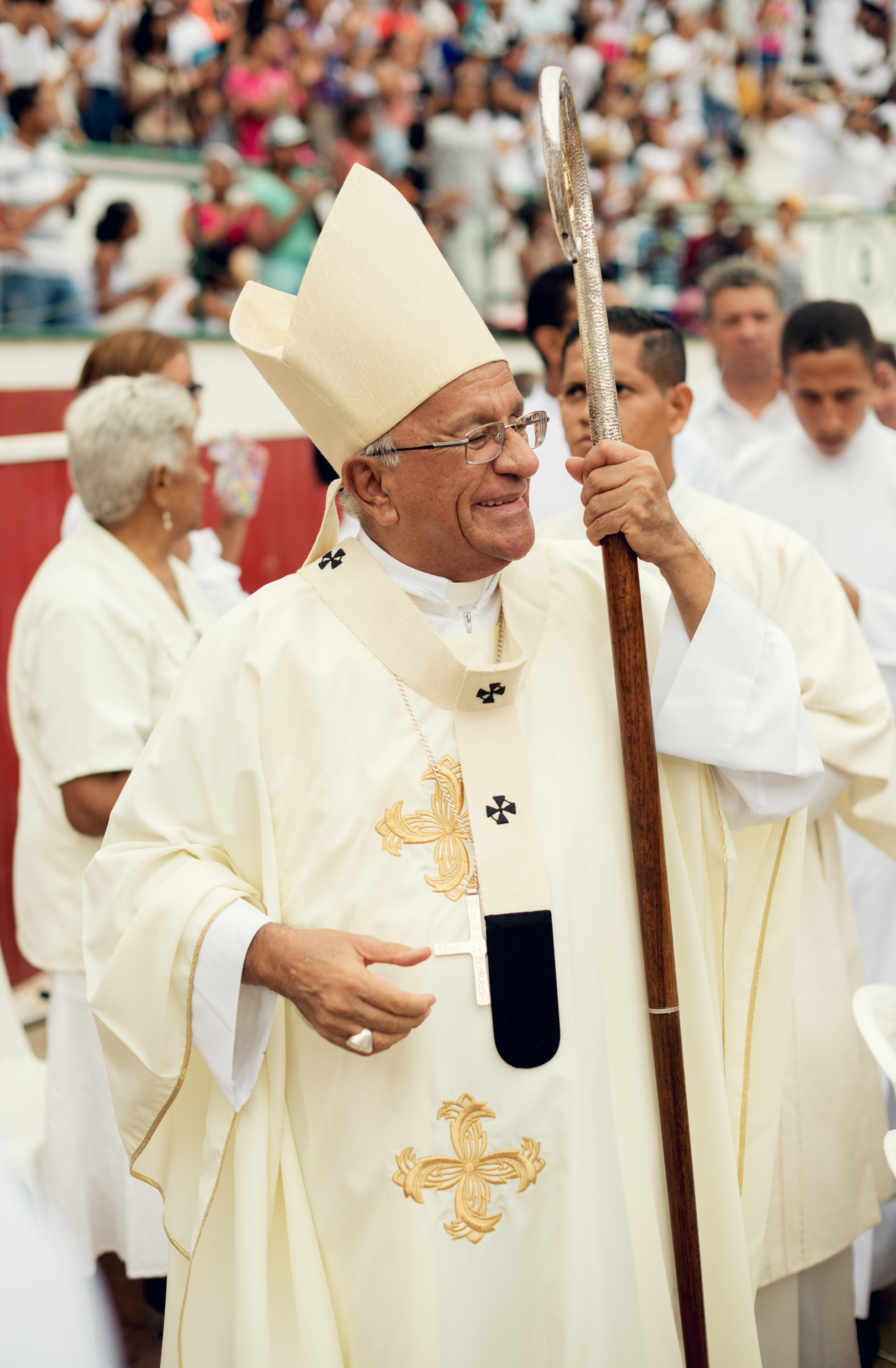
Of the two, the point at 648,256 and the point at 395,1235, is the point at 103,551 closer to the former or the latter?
the point at 395,1235

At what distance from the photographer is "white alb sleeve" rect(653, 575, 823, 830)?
7.08 ft

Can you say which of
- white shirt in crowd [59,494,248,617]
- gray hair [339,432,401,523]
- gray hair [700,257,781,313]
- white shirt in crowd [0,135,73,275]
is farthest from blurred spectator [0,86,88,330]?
gray hair [339,432,401,523]

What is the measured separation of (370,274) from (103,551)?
1612 millimetres

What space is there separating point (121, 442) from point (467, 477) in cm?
166

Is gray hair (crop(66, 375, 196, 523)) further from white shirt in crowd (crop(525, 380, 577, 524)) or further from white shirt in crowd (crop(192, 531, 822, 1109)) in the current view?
white shirt in crowd (crop(192, 531, 822, 1109))

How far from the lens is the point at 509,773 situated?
216 centimetres

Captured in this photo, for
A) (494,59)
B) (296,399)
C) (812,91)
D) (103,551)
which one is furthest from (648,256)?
(296,399)

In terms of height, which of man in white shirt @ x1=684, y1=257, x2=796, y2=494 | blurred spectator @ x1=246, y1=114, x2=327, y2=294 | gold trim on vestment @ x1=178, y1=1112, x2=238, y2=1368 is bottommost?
gold trim on vestment @ x1=178, y1=1112, x2=238, y2=1368

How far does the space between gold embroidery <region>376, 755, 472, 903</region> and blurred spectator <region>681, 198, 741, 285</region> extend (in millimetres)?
11028

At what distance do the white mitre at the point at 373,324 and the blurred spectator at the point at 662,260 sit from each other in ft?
34.2

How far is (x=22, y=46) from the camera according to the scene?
7.62 m

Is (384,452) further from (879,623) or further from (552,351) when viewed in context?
(552,351)

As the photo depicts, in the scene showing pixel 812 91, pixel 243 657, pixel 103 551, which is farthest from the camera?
pixel 812 91

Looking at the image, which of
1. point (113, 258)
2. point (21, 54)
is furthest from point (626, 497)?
point (21, 54)
